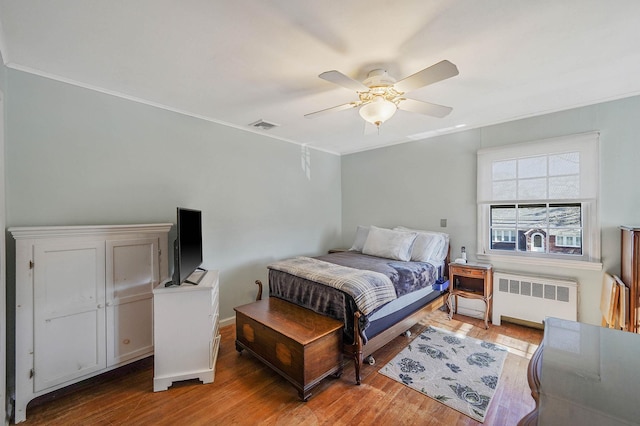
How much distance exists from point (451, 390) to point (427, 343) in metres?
0.74

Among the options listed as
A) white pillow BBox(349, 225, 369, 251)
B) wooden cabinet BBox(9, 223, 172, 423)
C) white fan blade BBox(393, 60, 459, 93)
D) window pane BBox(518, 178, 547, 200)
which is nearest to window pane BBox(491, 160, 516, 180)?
window pane BBox(518, 178, 547, 200)

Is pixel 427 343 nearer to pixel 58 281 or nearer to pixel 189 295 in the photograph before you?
pixel 189 295

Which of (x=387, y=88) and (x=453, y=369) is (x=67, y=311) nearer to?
(x=387, y=88)

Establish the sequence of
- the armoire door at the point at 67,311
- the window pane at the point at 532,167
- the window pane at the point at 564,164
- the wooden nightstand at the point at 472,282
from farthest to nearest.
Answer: the wooden nightstand at the point at 472,282, the window pane at the point at 532,167, the window pane at the point at 564,164, the armoire door at the point at 67,311

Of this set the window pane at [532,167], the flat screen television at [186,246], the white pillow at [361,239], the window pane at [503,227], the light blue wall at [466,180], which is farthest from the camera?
the white pillow at [361,239]

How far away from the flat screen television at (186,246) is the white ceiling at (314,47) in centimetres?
118

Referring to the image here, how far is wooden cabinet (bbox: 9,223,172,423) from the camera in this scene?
6.04 ft

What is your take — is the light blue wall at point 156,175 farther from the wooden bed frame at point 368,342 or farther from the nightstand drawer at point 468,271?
the nightstand drawer at point 468,271

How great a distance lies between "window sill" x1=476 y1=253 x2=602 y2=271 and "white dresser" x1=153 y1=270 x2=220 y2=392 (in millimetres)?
3377

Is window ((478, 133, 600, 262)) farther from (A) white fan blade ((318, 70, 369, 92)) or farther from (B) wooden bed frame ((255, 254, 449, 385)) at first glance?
(A) white fan blade ((318, 70, 369, 92))

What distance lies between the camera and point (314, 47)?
5.88 feet

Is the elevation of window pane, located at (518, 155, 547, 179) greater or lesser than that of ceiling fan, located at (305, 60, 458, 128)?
lesser

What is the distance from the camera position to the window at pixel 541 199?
285 centimetres

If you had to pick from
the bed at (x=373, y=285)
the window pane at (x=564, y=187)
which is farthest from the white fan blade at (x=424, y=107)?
the window pane at (x=564, y=187)
